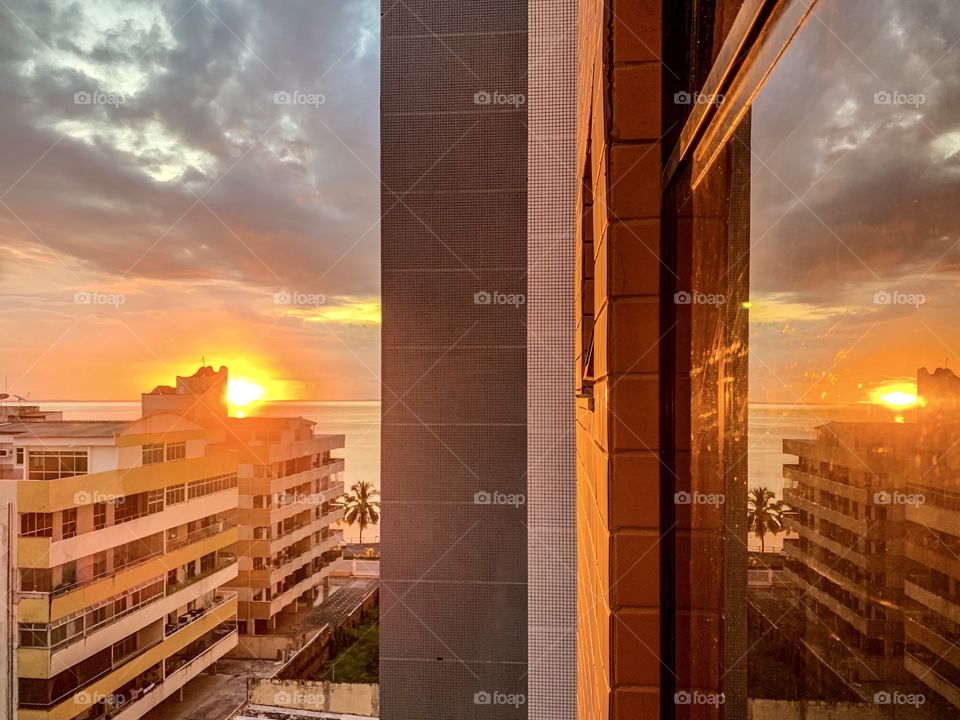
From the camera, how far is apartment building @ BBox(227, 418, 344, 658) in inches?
120

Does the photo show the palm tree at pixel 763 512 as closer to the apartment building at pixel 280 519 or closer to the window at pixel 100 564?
the apartment building at pixel 280 519

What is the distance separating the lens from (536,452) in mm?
2010

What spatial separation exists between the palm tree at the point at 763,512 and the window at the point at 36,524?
342 centimetres

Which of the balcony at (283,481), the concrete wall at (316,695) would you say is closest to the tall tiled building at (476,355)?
the concrete wall at (316,695)

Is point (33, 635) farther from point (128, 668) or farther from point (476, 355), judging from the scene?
point (476, 355)

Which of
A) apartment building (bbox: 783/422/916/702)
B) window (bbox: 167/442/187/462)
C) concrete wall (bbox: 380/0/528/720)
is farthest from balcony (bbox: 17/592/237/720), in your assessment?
apartment building (bbox: 783/422/916/702)

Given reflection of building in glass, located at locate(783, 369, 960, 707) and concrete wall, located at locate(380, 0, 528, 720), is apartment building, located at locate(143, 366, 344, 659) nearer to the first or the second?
concrete wall, located at locate(380, 0, 528, 720)

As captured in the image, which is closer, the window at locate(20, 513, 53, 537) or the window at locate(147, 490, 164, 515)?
the window at locate(20, 513, 53, 537)

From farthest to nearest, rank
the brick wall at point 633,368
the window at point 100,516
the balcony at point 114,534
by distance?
the window at point 100,516 < the balcony at point 114,534 < the brick wall at point 633,368

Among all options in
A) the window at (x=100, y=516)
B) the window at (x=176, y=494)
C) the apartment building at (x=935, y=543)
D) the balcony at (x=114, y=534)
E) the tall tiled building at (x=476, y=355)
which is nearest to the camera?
the apartment building at (x=935, y=543)

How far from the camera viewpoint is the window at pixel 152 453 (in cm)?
305

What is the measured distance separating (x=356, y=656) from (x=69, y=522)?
168cm

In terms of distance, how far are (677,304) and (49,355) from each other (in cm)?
305

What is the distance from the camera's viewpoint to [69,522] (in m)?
2.88
